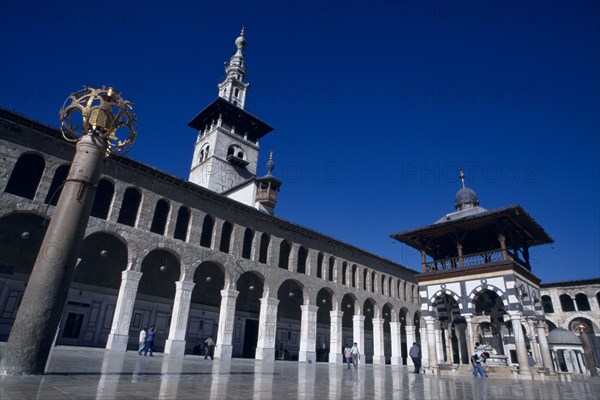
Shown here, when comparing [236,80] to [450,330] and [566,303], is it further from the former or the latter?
[566,303]

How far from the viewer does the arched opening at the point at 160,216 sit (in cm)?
1823

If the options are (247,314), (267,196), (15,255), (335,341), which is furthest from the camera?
(267,196)

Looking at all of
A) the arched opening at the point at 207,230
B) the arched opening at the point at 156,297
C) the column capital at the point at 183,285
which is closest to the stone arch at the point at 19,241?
the arched opening at the point at 156,297

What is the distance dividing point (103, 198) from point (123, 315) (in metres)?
5.56

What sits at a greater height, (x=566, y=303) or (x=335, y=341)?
(x=566, y=303)

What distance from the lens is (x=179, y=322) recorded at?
682 inches

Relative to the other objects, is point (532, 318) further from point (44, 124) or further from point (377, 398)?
point (44, 124)

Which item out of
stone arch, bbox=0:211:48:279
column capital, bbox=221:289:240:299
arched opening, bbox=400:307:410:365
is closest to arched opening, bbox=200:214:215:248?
column capital, bbox=221:289:240:299

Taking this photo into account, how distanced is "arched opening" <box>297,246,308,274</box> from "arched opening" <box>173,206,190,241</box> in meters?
8.24

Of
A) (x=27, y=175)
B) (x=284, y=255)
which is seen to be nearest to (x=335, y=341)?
(x=284, y=255)

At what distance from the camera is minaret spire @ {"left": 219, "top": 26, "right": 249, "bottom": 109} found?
40.9 metres

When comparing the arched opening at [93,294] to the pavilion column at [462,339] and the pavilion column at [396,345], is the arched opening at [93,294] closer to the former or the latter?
the pavilion column at [462,339]

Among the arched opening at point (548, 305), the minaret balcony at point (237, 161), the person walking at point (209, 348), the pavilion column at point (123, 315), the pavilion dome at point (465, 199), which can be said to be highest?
the minaret balcony at point (237, 161)

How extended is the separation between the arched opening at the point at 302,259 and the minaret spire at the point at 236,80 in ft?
75.0
